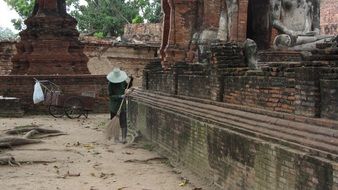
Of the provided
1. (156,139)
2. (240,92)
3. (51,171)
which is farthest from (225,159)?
(156,139)

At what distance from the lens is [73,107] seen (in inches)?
625

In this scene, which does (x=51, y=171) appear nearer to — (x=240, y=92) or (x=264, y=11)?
(x=240, y=92)

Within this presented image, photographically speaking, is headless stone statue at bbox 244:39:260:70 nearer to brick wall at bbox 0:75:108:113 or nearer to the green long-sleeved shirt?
the green long-sleeved shirt

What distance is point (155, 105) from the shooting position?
10.2 metres

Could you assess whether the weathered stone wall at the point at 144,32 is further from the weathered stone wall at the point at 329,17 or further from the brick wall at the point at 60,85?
the brick wall at the point at 60,85

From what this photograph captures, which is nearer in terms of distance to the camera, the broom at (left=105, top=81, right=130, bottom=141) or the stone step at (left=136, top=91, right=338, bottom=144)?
the stone step at (left=136, top=91, right=338, bottom=144)

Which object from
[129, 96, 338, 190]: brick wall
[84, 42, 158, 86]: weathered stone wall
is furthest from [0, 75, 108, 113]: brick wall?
[129, 96, 338, 190]: brick wall

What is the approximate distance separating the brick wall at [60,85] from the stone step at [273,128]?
9.62 m

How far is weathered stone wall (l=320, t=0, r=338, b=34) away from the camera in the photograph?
2117 cm

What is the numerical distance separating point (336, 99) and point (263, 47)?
23.9ft

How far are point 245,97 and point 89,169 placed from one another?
2981mm

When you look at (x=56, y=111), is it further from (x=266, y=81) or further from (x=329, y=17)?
(x=329, y=17)

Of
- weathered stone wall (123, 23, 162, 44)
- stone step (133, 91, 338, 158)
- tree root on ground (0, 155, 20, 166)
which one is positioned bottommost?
tree root on ground (0, 155, 20, 166)

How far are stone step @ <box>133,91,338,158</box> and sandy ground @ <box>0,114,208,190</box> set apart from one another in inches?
36.8
